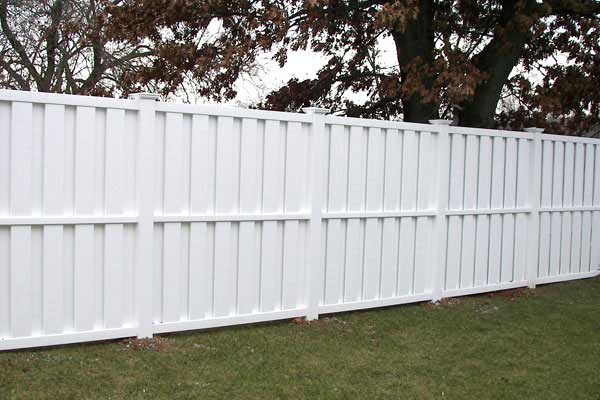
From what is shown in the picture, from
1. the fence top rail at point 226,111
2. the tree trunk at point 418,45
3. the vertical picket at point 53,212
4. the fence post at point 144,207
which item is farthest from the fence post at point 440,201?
the vertical picket at point 53,212

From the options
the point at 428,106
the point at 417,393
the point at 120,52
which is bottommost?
the point at 417,393

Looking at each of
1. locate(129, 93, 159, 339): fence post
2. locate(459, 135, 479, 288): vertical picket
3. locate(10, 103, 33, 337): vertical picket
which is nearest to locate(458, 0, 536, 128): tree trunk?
locate(459, 135, 479, 288): vertical picket

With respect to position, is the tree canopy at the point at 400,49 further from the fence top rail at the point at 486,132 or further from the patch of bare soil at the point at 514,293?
the patch of bare soil at the point at 514,293

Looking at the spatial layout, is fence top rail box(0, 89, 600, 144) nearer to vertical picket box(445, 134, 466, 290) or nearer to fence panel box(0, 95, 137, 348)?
fence panel box(0, 95, 137, 348)

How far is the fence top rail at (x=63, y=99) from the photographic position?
4.84 meters

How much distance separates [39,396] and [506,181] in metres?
5.66

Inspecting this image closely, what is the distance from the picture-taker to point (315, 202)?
6387mm

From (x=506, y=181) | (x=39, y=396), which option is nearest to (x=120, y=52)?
(x=506, y=181)

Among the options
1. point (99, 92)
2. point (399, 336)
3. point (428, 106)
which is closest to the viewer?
point (399, 336)

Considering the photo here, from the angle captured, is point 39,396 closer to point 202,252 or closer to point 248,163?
point 202,252

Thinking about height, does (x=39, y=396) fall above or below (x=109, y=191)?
below

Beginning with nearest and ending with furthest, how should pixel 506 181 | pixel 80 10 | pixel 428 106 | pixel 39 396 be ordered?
pixel 39 396
pixel 506 181
pixel 428 106
pixel 80 10

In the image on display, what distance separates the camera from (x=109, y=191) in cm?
525

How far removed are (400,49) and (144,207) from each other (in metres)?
6.56
